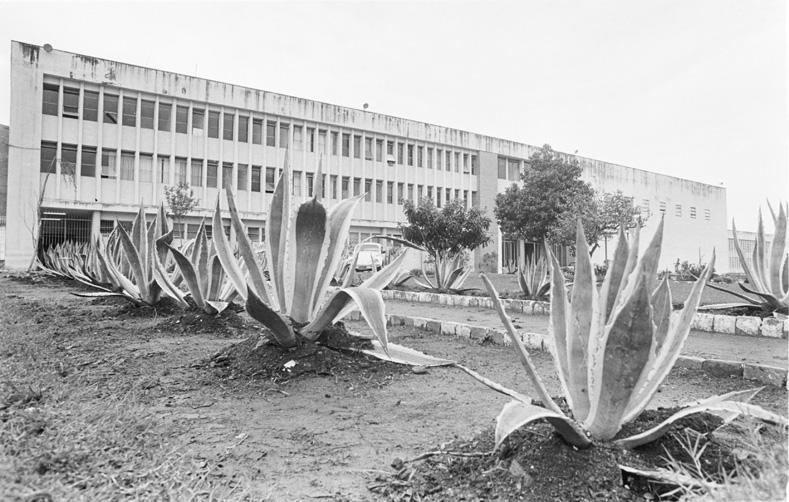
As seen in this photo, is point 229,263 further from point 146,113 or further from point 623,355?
point 146,113

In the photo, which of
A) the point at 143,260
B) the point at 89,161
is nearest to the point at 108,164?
the point at 89,161

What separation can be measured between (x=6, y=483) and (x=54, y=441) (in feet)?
1.12

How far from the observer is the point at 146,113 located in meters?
24.0

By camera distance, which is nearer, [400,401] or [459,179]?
[400,401]

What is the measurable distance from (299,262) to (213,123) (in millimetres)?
25329

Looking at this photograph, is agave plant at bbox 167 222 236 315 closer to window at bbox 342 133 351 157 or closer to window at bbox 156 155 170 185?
window at bbox 156 155 170 185

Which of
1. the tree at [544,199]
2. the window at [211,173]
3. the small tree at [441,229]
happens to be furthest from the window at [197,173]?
the tree at [544,199]

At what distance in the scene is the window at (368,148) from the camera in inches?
1188

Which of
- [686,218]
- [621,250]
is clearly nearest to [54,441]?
[621,250]

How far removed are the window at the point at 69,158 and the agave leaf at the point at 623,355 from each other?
25.4 metres

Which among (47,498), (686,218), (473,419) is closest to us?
(47,498)

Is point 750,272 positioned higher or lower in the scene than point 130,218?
lower

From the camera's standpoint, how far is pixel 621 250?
1.85 m

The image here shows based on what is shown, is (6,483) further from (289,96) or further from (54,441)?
(289,96)
